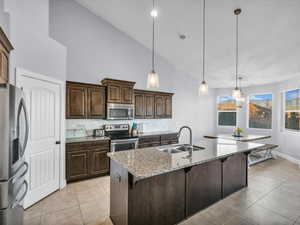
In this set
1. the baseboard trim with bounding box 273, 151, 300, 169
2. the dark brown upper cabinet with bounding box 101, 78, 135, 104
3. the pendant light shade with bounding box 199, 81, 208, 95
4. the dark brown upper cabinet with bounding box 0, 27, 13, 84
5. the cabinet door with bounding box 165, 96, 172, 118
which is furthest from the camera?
the cabinet door with bounding box 165, 96, 172, 118

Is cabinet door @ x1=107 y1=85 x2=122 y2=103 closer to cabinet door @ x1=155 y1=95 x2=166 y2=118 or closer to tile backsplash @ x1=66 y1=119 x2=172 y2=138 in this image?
tile backsplash @ x1=66 y1=119 x2=172 y2=138

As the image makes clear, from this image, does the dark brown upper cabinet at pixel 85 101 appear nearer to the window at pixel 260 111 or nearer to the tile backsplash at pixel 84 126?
the tile backsplash at pixel 84 126

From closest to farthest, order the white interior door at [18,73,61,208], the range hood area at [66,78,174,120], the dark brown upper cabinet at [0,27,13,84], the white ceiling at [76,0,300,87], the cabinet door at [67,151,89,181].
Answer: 1. the dark brown upper cabinet at [0,27,13,84]
2. the white interior door at [18,73,61,208]
3. the white ceiling at [76,0,300,87]
4. the cabinet door at [67,151,89,181]
5. the range hood area at [66,78,174,120]

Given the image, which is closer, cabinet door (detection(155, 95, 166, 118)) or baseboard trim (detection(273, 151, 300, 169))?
baseboard trim (detection(273, 151, 300, 169))

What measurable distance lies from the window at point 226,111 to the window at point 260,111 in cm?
66

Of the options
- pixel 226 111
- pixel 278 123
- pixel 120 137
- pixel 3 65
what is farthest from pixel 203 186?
pixel 226 111

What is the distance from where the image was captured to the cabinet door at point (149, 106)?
488cm

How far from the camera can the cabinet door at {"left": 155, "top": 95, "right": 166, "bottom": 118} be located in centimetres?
509

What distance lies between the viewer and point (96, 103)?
12.8 feet

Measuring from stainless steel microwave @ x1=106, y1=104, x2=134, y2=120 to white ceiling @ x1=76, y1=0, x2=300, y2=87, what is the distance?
2234mm

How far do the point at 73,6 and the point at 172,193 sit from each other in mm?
4695

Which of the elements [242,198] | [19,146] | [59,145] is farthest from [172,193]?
[59,145]

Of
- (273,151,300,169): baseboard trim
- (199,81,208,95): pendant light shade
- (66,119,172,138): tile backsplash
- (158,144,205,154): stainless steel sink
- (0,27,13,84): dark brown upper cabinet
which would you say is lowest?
(273,151,300,169): baseboard trim

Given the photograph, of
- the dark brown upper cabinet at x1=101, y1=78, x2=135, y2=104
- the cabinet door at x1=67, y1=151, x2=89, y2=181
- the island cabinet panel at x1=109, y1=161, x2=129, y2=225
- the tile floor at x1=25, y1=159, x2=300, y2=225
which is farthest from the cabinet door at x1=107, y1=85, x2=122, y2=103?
the island cabinet panel at x1=109, y1=161, x2=129, y2=225
